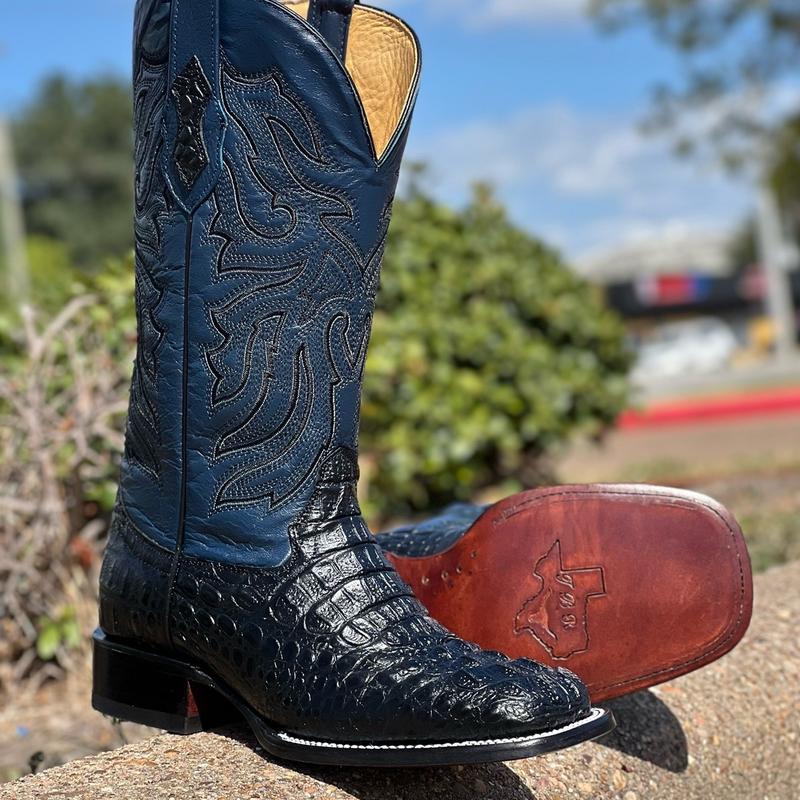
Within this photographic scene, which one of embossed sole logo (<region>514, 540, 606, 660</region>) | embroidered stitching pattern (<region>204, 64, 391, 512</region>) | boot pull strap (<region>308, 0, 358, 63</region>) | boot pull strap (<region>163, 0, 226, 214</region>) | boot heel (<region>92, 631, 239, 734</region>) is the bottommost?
boot heel (<region>92, 631, 239, 734</region>)

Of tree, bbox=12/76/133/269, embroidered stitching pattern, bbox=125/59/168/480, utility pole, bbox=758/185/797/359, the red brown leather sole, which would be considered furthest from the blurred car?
embroidered stitching pattern, bbox=125/59/168/480

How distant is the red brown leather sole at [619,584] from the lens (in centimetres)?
161

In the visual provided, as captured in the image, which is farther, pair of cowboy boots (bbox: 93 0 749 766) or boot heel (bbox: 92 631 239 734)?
boot heel (bbox: 92 631 239 734)

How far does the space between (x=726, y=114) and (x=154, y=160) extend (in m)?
11.0

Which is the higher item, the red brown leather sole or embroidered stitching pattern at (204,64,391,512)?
embroidered stitching pattern at (204,64,391,512)

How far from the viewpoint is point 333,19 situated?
1562mm

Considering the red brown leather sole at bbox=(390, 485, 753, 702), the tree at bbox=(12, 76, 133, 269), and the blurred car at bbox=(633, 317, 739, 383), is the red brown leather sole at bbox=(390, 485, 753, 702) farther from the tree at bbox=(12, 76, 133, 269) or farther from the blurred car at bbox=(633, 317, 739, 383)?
the tree at bbox=(12, 76, 133, 269)

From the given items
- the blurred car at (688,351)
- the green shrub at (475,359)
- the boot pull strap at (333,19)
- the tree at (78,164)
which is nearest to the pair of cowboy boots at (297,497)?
the boot pull strap at (333,19)

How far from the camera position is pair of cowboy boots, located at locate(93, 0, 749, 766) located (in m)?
1.48

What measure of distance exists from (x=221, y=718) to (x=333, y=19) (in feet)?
3.20

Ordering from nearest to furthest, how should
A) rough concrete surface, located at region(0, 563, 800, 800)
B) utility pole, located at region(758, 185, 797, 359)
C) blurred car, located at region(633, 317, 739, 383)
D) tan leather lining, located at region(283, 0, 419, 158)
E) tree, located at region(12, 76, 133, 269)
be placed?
rough concrete surface, located at region(0, 563, 800, 800), tan leather lining, located at region(283, 0, 419, 158), utility pole, located at region(758, 185, 797, 359), blurred car, located at region(633, 317, 739, 383), tree, located at region(12, 76, 133, 269)

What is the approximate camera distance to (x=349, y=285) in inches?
62.0

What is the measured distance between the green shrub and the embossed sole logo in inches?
105

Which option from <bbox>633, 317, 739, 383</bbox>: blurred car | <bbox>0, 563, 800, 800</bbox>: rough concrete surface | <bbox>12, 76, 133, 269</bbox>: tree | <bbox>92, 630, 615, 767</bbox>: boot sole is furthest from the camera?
<bbox>12, 76, 133, 269</bbox>: tree
